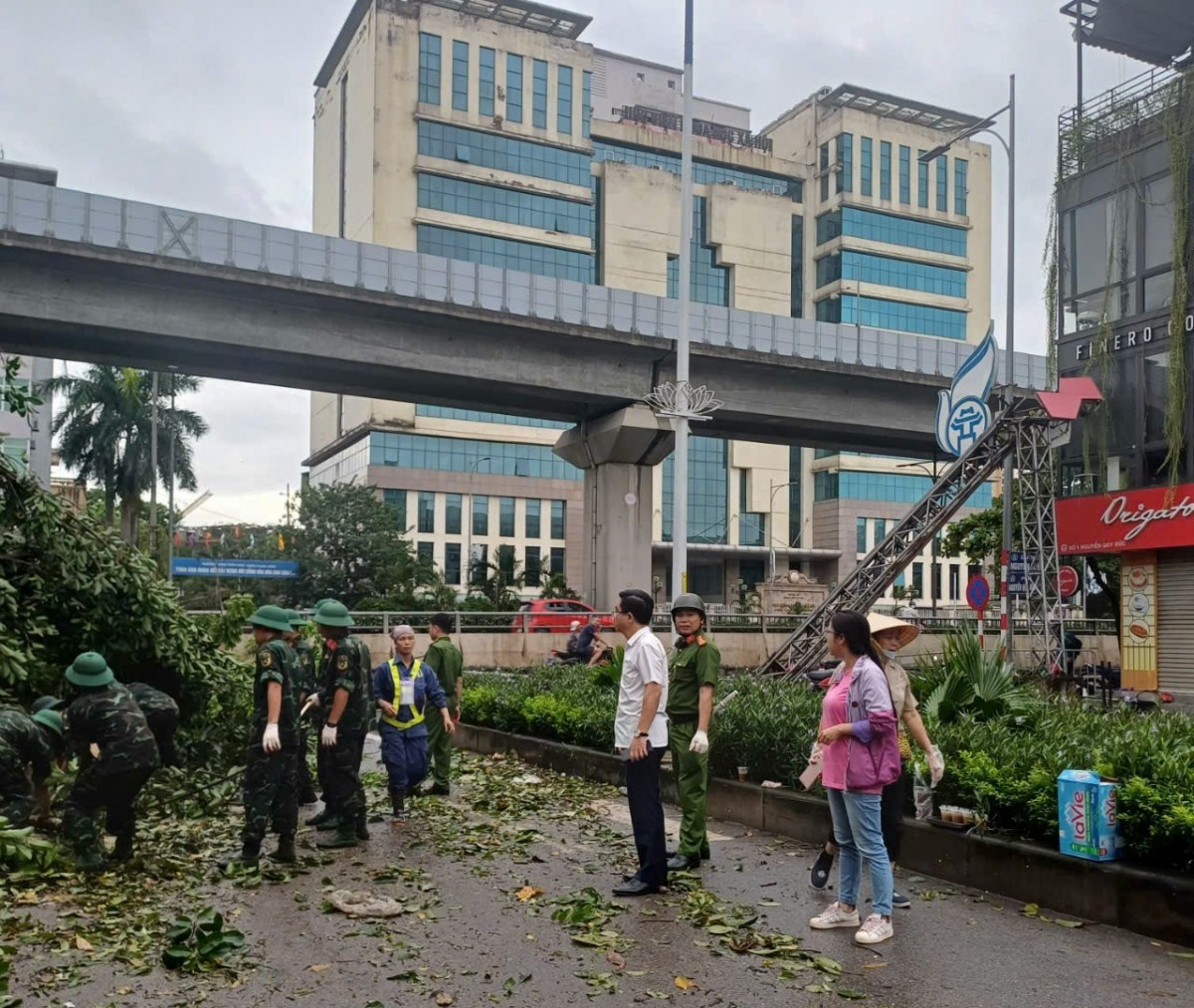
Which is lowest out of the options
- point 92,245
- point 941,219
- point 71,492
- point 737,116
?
point 71,492

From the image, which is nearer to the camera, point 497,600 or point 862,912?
point 862,912

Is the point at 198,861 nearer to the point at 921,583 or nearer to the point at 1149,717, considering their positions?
the point at 1149,717

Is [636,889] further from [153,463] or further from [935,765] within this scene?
[153,463]

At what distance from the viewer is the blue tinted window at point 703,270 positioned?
86438mm

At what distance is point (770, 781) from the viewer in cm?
1030

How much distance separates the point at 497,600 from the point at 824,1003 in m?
40.1

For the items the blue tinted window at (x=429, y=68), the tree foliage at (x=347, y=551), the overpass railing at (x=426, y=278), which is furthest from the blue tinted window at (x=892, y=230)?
the overpass railing at (x=426, y=278)

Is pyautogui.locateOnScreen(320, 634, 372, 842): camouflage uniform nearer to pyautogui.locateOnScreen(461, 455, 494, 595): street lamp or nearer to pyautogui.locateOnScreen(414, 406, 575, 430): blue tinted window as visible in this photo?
pyautogui.locateOnScreen(414, 406, 575, 430): blue tinted window

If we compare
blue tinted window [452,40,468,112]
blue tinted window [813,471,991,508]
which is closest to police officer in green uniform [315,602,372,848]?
blue tinted window [452,40,468,112]

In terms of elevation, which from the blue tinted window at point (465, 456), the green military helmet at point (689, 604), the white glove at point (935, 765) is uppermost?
the blue tinted window at point (465, 456)

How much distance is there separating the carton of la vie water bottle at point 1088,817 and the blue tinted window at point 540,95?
75811 mm

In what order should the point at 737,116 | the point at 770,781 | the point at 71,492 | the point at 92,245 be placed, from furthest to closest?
the point at 737,116 → the point at 71,492 → the point at 92,245 → the point at 770,781

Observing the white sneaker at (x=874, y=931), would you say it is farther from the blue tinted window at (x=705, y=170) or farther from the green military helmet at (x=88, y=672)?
the blue tinted window at (x=705, y=170)

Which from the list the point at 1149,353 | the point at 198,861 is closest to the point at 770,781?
the point at 198,861
